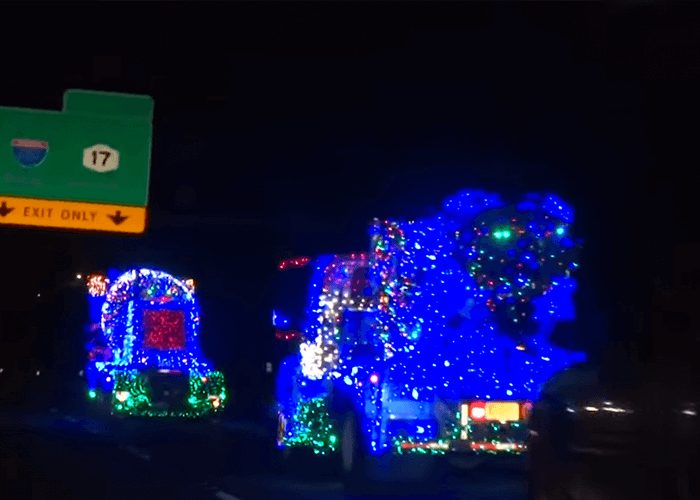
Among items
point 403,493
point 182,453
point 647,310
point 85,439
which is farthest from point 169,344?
point 647,310

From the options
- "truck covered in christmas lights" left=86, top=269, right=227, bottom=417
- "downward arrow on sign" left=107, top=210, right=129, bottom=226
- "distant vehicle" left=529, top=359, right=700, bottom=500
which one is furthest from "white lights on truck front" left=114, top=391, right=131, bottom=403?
"distant vehicle" left=529, top=359, right=700, bottom=500

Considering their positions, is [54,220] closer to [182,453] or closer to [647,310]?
[182,453]

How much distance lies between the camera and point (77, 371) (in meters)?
47.4

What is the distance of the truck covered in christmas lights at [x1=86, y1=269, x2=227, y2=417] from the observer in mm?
29938

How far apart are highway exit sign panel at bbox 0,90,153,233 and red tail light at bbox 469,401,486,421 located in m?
8.59

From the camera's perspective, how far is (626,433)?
358 inches

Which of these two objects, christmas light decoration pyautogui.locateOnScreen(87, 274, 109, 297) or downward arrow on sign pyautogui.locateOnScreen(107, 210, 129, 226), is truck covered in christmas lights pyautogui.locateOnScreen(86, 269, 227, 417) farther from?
downward arrow on sign pyautogui.locateOnScreen(107, 210, 129, 226)

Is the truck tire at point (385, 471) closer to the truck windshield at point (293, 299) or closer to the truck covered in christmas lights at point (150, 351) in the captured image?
the truck windshield at point (293, 299)

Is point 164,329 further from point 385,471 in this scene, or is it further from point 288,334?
point 385,471

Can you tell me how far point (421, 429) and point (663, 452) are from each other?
6413 mm

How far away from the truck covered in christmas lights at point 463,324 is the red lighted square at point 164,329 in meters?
15.4

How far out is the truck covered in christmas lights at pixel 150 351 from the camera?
29938mm

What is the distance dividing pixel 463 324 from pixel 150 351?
1652cm

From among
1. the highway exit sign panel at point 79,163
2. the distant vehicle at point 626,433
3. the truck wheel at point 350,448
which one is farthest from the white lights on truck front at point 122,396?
the distant vehicle at point 626,433
